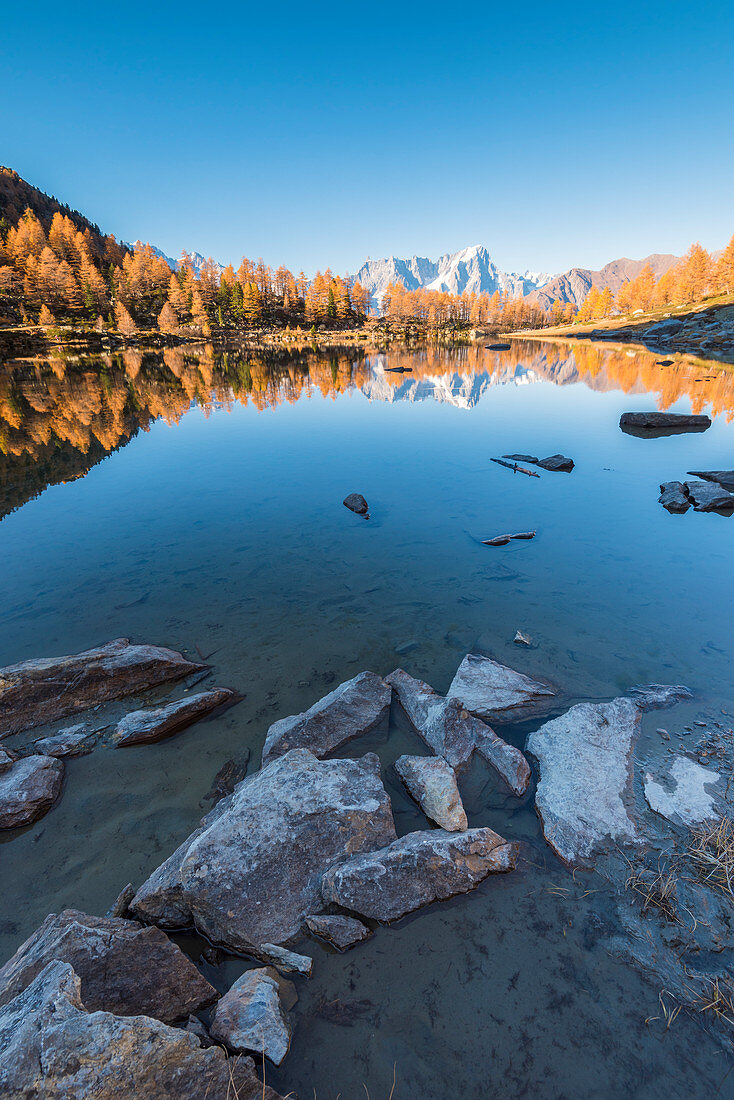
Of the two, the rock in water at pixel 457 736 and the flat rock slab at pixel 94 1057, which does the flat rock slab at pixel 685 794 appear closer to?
the rock in water at pixel 457 736

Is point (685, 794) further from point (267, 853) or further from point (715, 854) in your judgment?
→ point (267, 853)

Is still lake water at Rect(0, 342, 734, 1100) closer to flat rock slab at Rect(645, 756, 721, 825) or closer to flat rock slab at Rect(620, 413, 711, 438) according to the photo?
flat rock slab at Rect(645, 756, 721, 825)

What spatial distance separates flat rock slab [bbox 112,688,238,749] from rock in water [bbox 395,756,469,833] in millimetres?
3926

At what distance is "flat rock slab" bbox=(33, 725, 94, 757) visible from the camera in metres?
7.40

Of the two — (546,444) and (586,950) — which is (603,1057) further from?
(546,444)

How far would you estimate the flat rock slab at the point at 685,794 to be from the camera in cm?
605

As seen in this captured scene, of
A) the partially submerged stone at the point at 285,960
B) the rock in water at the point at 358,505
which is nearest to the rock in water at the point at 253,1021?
the partially submerged stone at the point at 285,960

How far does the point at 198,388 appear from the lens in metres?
49.1

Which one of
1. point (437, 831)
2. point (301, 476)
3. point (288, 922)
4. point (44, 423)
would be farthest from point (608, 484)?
point (44, 423)

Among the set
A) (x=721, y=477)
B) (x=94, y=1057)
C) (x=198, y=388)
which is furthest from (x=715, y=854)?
(x=198, y=388)

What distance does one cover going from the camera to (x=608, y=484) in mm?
21312

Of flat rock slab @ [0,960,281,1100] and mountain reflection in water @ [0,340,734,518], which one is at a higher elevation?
mountain reflection in water @ [0,340,734,518]

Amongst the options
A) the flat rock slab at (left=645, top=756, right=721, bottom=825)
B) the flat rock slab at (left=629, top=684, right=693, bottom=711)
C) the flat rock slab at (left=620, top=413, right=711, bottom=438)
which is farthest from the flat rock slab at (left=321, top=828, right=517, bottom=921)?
the flat rock slab at (left=620, top=413, right=711, bottom=438)

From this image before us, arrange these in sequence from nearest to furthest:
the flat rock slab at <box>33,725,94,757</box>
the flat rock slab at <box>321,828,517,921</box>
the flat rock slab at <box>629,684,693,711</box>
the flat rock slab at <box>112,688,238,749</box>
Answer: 1. the flat rock slab at <box>321,828,517,921</box>
2. the flat rock slab at <box>33,725,94,757</box>
3. the flat rock slab at <box>112,688,238,749</box>
4. the flat rock slab at <box>629,684,693,711</box>
